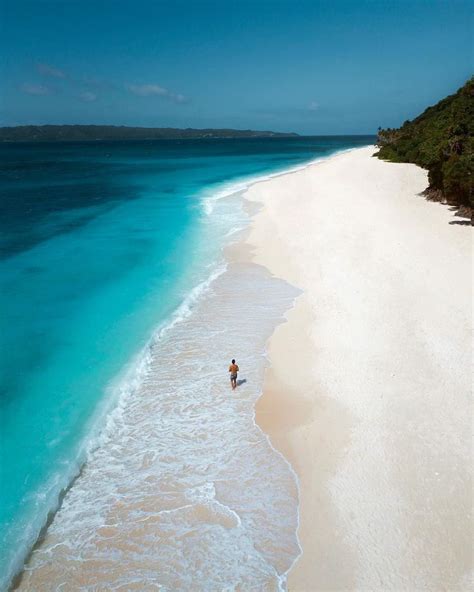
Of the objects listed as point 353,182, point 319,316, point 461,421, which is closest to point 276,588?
point 461,421

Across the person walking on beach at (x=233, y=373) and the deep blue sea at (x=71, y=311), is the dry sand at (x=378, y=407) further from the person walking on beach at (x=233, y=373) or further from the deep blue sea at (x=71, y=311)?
the deep blue sea at (x=71, y=311)

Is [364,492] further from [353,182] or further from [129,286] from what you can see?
[353,182]

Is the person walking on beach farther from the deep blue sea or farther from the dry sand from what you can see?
the deep blue sea

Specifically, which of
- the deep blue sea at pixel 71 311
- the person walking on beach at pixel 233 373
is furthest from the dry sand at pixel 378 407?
the deep blue sea at pixel 71 311

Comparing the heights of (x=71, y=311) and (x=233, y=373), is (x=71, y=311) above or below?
below

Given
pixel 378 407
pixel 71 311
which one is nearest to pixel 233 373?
pixel 378 407

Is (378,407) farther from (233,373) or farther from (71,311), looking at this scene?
(71,311)
